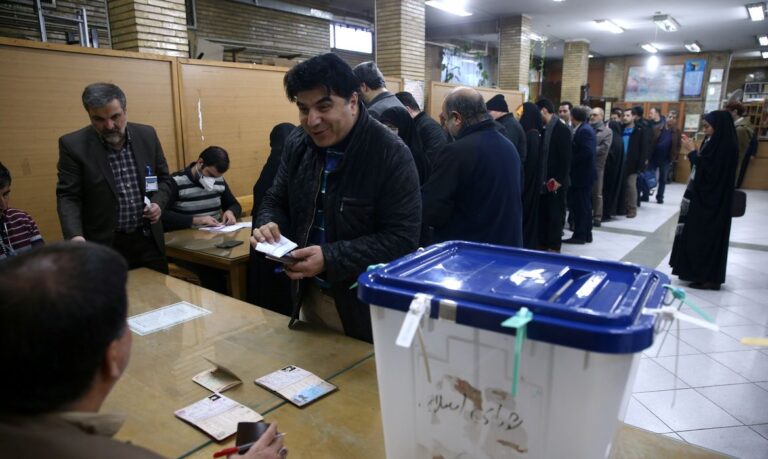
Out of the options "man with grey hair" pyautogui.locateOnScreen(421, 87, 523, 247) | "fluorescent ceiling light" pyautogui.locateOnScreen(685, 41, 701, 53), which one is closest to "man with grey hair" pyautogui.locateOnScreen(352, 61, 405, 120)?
"man with grey hair" pyautogui.locateOnScreen(421, 87, 523, 247)

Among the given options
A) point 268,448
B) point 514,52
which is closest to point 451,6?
point 514,52

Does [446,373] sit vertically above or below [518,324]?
below

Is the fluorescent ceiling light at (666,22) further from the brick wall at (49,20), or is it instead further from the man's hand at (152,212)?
the man's hand at (152,212)

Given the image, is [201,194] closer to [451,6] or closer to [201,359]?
[201,359]

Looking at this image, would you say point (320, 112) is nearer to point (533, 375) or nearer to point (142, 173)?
point (533, 375)

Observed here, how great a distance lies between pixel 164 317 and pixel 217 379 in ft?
1.98

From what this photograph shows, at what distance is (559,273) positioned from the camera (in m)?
0.99

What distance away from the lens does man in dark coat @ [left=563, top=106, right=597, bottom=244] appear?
6.31 m

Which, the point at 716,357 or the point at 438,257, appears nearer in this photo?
the point at 438,257

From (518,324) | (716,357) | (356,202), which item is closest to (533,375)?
(518,324)

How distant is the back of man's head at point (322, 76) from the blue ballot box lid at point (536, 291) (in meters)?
0.74

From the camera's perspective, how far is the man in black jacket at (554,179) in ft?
17.9

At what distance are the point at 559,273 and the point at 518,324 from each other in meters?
0.30

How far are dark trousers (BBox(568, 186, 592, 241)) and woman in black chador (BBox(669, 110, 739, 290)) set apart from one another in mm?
1766
